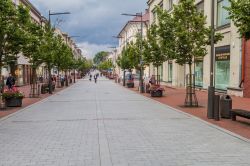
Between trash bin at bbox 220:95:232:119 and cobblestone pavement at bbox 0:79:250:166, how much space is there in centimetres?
119

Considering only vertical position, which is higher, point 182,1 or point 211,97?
point 182,1

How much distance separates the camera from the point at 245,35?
1222 centimetres

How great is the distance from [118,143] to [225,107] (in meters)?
6.71

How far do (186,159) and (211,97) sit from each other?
7350mm

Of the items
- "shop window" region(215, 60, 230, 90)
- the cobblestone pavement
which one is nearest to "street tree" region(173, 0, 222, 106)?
the cobblestone pavement

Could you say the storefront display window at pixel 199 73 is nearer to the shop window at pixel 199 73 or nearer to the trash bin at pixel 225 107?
the shop window at pixel 199 73

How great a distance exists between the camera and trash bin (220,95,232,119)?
15453 mm

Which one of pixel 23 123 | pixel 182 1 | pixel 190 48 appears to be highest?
pixel 182 1

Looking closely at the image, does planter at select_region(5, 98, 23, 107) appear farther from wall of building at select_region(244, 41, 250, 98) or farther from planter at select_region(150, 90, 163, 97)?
wall of building at select_region(244, 41, 250, 98)

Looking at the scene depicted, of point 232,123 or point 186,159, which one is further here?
point 232,123

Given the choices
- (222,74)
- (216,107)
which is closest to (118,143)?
(216,107)

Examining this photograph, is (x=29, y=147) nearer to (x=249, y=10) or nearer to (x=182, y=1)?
(x=249, y=10)

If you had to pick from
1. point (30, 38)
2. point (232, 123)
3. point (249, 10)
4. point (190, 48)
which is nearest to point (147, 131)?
point (232, 123)

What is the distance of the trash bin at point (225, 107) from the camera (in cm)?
1545
